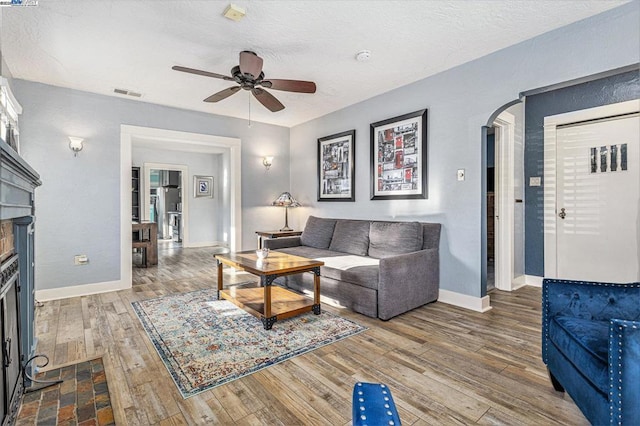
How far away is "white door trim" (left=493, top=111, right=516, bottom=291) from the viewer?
3.89 m

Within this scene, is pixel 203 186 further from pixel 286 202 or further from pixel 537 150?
pixel 537 150

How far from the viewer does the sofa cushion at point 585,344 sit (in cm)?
130

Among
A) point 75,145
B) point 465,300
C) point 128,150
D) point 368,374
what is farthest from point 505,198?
point 75,145

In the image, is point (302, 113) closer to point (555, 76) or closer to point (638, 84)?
point (555, 76)

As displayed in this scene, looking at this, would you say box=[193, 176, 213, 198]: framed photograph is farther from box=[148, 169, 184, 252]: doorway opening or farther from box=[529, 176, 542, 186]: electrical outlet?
box=[529, 176, 542, 186]: electrical outlet

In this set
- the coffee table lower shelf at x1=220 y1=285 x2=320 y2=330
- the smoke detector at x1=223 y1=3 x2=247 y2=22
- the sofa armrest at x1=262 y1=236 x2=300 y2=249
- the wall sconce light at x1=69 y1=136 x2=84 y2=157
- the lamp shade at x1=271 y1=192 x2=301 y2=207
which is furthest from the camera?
the lamp shade at x1=271 y1=192 x2=301 y2=207

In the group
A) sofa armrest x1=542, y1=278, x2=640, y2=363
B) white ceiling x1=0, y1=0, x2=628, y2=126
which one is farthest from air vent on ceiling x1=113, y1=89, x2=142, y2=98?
sofa armrest x1=542, y1=278, x2=640, y2=363

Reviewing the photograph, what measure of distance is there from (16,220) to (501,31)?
3.67m

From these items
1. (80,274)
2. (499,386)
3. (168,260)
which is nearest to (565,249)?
(499,386)

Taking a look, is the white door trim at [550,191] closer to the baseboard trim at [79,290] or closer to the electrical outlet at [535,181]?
the electrical outlet at [535,181]

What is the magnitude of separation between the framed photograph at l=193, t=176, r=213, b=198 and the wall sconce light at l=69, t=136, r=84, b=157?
4.13 m

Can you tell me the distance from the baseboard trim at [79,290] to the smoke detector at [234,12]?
Result: 355 cm

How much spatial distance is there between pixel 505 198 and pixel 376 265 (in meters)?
1.97

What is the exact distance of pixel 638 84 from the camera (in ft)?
10.6
